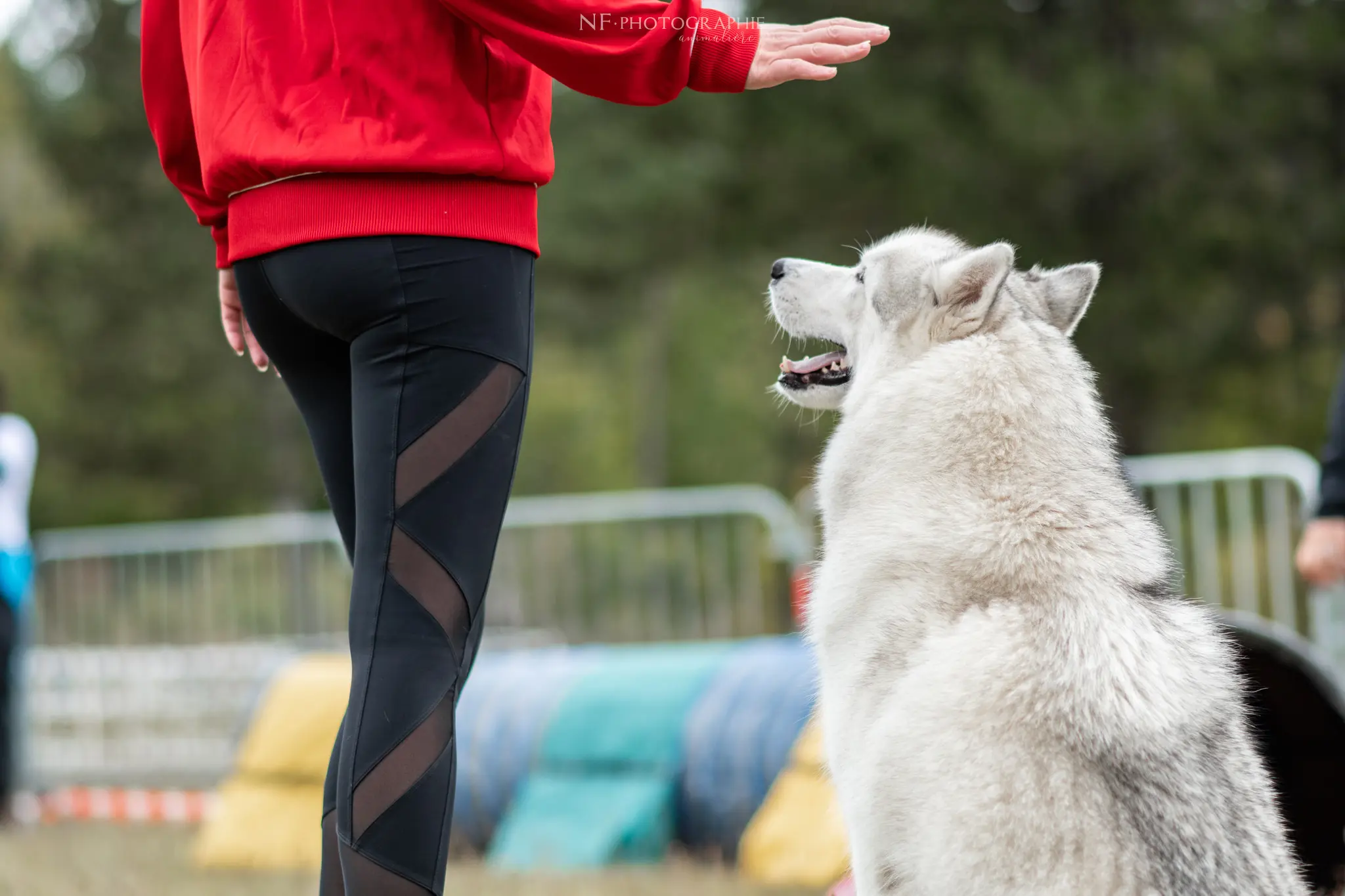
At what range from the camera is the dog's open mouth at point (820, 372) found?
2.85 metres

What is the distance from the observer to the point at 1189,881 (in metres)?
1.90

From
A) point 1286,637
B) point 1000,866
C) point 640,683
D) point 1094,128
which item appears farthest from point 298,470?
point 1000,866

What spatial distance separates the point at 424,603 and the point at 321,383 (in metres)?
0.46

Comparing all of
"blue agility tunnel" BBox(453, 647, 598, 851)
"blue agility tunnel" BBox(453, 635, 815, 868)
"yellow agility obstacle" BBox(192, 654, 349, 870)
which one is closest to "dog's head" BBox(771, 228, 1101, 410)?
"blue agility tunnel" BBox(453, 635, 815, 868)

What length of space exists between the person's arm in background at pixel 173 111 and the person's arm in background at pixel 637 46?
62 cm

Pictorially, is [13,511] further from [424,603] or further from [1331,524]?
[1331,524]

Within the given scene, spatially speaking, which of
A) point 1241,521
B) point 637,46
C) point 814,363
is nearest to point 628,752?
point 814,363

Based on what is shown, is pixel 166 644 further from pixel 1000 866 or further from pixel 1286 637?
pixel 1000 866

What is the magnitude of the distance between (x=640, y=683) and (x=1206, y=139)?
9449mm

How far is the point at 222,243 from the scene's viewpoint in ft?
7.74

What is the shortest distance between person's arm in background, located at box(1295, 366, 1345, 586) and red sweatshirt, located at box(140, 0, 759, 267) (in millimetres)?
2412

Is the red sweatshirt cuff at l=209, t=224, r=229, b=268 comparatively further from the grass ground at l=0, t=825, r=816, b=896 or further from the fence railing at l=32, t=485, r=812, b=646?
the fence railing at l=32, t=485, r=812, b=646

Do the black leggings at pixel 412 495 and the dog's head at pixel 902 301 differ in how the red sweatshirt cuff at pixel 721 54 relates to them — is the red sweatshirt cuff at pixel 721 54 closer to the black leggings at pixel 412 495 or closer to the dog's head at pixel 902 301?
the black leggings at pixel 412 495

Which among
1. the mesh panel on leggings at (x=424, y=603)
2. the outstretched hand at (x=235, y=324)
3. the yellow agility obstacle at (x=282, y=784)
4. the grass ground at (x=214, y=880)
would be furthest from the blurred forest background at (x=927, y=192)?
the mesh panel on leggings at (x=424, y=603)
